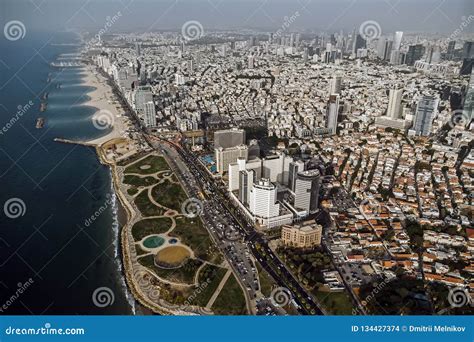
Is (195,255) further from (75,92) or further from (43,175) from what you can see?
(75,92)

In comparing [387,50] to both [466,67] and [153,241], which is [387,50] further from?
[153,241]

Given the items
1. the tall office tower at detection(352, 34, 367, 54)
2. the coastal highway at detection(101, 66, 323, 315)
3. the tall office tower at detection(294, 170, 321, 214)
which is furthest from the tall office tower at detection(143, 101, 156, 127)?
the tall office tower at detection(352, 34, 367, 54)

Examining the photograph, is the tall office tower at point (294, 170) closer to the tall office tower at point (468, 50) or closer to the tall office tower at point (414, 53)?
the tall office tower at point (468, 50)

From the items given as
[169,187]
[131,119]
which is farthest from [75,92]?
[169,187]

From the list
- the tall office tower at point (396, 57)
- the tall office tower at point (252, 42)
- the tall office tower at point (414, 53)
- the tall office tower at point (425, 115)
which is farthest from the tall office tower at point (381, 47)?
the tall office tower at point (425, 115)

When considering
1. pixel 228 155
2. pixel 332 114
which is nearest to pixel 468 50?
pixel 332 114
